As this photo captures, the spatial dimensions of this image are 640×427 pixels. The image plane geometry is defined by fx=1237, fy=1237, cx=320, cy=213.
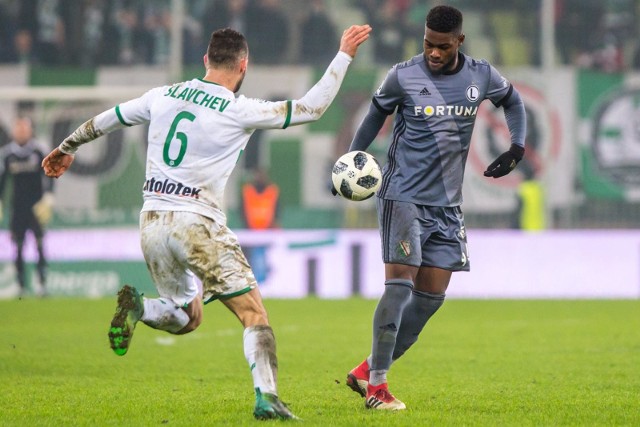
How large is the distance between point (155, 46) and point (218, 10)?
1.22 m

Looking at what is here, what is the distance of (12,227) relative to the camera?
1823cm

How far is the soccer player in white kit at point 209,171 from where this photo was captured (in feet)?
20.5

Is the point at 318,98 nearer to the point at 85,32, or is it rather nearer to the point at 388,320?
the point at 388,320

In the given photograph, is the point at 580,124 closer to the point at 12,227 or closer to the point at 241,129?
the point at 12,227

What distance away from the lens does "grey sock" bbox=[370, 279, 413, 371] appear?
6770mm

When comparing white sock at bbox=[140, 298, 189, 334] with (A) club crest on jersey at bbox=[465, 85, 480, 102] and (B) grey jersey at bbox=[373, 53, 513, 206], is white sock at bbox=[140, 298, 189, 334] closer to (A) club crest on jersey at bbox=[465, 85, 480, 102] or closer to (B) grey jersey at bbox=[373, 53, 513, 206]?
(B) grey jersey at bbox=[373, 53, 513, 206]

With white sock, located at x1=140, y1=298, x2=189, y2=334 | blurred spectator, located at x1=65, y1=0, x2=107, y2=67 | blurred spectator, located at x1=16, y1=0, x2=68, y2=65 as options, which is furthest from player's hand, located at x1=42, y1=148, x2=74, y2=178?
blurred spectator, located at x1=16, y1=0, x2=68, y2=65

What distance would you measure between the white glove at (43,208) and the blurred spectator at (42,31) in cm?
285

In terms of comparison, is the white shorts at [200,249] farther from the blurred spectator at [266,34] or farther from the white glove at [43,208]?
the blurred spectator at [266,34]

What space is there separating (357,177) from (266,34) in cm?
1322

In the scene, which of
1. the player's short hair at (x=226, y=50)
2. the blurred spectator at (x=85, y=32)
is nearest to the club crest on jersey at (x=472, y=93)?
the player's short hair at (x=226, y=50)

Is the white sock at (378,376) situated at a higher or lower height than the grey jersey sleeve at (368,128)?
lower

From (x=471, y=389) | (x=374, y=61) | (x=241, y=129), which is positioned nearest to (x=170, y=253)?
(x=241, y=129)

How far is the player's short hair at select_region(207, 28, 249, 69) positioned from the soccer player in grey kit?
1.06 m
